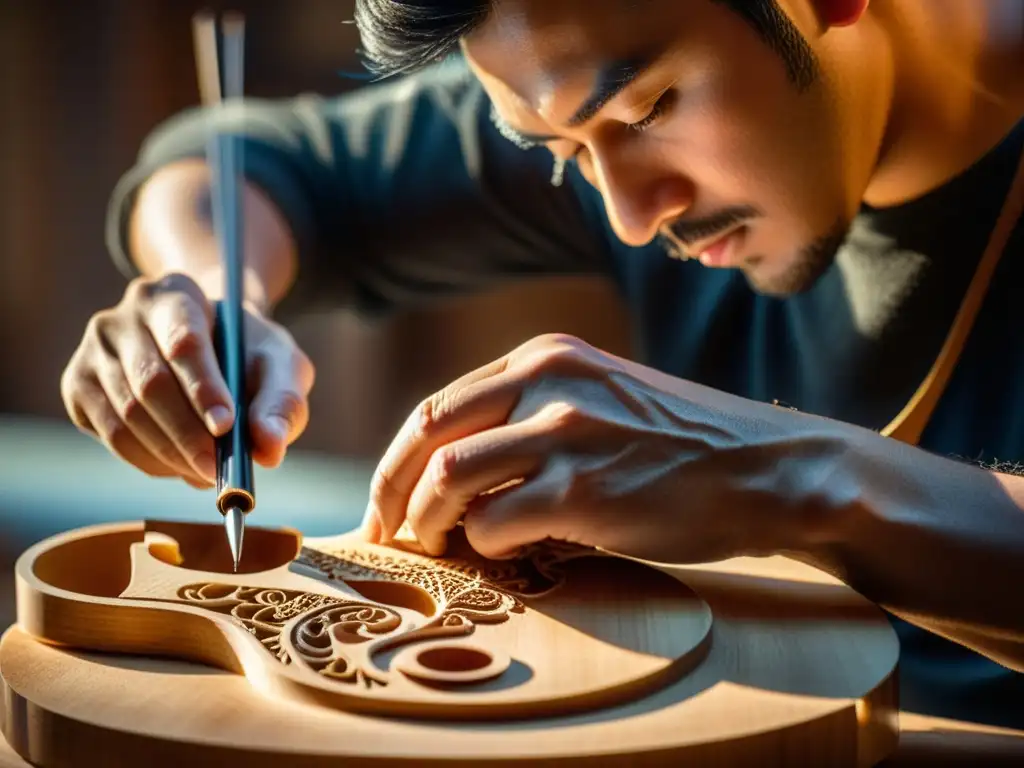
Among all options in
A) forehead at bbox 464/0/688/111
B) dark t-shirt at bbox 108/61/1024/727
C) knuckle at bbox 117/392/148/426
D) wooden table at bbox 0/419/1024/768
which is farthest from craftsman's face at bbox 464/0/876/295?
wooden table at bbox 0/419/1024/768

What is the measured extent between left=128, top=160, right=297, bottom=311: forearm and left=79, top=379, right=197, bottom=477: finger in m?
0.27

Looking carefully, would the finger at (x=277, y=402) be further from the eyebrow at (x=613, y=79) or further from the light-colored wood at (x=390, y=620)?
the eyebrow at (x=613, y=79)

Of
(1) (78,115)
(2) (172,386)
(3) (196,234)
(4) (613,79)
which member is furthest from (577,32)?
(1) (78,115)

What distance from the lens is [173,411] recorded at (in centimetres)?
79

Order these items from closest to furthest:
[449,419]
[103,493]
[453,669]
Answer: [453,669] → [449,419] → [103,493]

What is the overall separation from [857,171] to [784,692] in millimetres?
481

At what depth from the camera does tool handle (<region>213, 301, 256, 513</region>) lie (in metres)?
0.69

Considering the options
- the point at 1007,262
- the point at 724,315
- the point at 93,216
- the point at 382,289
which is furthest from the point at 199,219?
the point at 93,216

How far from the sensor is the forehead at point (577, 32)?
0.73 metres

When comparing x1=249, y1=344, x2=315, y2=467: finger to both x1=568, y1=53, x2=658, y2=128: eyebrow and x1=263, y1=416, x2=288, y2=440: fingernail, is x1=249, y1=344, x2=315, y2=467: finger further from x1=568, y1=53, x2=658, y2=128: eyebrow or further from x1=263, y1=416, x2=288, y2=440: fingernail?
x1=568, y1=53, x2=658, y2=128: eyebrow

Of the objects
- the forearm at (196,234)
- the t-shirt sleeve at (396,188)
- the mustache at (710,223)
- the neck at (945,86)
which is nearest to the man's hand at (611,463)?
the mustache at (710,223)

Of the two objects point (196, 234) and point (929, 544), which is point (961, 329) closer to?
point (929, 544)

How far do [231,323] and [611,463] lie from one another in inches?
13.3

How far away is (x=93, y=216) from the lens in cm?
196
